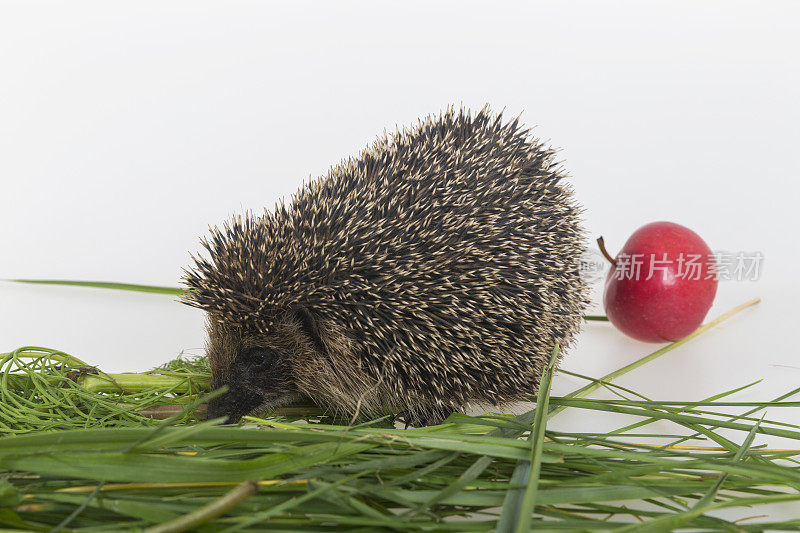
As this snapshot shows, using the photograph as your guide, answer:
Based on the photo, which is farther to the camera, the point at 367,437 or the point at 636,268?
the point at 636,268

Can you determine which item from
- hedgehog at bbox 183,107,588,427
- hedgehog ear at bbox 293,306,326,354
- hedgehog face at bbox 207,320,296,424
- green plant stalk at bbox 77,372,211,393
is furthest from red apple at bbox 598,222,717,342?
green plant stalk at bbox 77,372,211,393

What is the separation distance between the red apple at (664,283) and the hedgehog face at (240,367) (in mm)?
1760

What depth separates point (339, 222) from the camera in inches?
88.7

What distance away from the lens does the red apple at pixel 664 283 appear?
3016mm

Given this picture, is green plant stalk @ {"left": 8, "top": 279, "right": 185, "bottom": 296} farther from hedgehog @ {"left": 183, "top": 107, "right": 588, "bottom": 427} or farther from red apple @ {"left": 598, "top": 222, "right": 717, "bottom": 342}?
red apple @ {"left": 598, "top": 222, "right": 717, "bottom": 342}

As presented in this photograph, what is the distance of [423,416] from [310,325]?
0.59 meters

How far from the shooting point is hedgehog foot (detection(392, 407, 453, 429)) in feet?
7.96

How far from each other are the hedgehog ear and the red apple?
1.63m

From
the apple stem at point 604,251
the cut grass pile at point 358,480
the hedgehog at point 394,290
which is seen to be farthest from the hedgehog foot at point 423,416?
the apple stem at point 604,251

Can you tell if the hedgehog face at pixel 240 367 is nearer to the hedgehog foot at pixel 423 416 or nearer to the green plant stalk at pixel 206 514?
the hedgehog foot at pixel 423 416

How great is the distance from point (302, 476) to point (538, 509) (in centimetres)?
66

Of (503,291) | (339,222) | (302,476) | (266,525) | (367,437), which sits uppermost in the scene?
(339,222)

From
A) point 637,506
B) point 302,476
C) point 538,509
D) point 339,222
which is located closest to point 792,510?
point 637,506

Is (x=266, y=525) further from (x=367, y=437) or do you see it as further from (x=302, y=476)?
(x=367, y=437)
